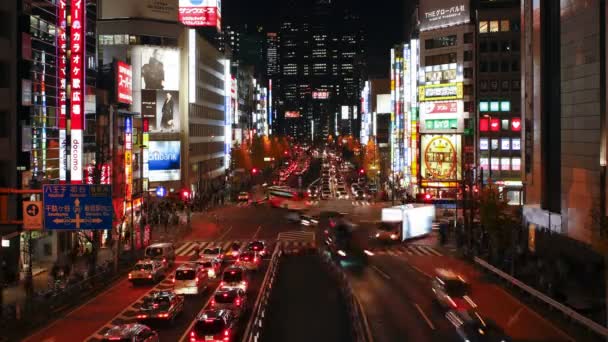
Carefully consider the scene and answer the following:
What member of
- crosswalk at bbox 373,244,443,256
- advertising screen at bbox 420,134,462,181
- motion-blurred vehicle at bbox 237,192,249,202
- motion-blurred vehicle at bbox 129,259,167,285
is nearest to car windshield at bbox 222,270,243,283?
motion-blurred vehicle at bbox 129,259,167,285

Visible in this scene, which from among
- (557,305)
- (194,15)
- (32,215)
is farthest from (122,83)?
(557,305)

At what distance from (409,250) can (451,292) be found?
22802 millimetres

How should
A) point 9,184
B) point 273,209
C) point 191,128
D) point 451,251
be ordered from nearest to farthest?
point 9,184 → point 451,251 → point 273,209 → point 191,128

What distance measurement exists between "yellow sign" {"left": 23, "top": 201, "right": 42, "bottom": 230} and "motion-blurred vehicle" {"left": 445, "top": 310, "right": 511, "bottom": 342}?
1709 centimetres

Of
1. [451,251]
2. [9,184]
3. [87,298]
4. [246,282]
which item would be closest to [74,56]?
[9,184]

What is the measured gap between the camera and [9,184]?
36.3 m

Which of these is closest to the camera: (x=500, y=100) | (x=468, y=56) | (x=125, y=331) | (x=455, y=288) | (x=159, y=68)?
(x=125, y=331)

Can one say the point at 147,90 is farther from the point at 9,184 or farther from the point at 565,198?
the point at 565,198

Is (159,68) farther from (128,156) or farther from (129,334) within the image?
(129,334)

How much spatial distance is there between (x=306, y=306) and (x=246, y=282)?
4.25 meters

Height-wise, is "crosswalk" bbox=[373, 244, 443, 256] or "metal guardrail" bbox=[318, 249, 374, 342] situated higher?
"metal guardrail" bbox=[318, 249, 374, 342]

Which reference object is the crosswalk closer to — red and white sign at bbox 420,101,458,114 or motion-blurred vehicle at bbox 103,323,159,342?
motion-blurred vehicle at bbox 103,323,159,342

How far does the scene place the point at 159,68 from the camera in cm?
8588

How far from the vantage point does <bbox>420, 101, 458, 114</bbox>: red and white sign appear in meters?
84.5
